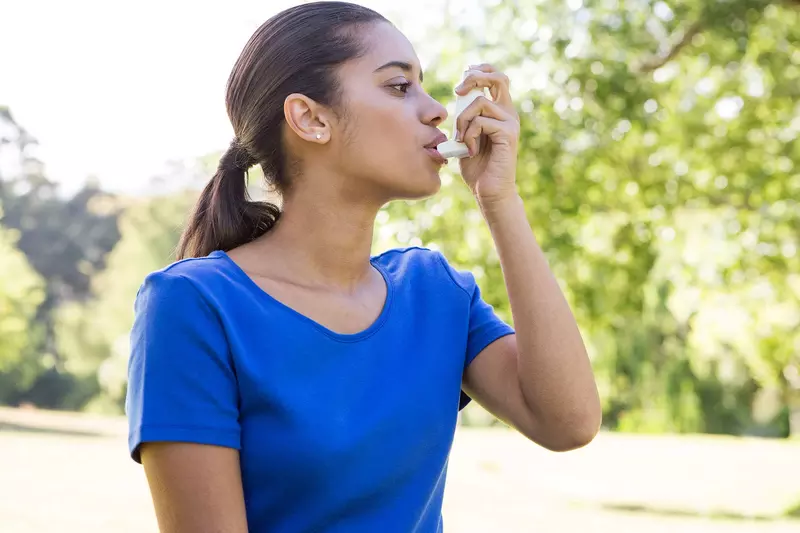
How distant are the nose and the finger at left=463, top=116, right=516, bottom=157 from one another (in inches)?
2.9

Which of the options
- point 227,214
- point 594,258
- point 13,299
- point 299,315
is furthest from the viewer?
point 13,299

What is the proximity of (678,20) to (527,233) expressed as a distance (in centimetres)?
583

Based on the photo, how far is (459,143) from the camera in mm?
1646

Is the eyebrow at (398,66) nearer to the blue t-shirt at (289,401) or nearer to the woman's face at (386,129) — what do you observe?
the woman's face at (386,129)

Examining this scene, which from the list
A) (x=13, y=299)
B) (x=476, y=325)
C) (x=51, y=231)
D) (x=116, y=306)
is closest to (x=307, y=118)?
(x=476, y=325)

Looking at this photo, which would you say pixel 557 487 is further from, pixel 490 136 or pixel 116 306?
pixel 116 306

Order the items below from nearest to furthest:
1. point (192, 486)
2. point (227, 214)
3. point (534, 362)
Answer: point (192, 486) → point (534, 362) → point (227, 214)

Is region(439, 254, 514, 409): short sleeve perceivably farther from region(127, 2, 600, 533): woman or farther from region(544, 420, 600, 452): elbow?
region(544, 420, 600, 452): elbow

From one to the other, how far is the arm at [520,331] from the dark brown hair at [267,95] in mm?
225

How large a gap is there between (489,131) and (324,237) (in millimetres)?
338

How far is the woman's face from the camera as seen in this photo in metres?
1.58

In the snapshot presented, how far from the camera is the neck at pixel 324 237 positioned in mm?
1589

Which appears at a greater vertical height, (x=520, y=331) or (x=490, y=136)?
(x=490, y=136)

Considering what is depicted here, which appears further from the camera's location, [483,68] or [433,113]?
[483,68]
